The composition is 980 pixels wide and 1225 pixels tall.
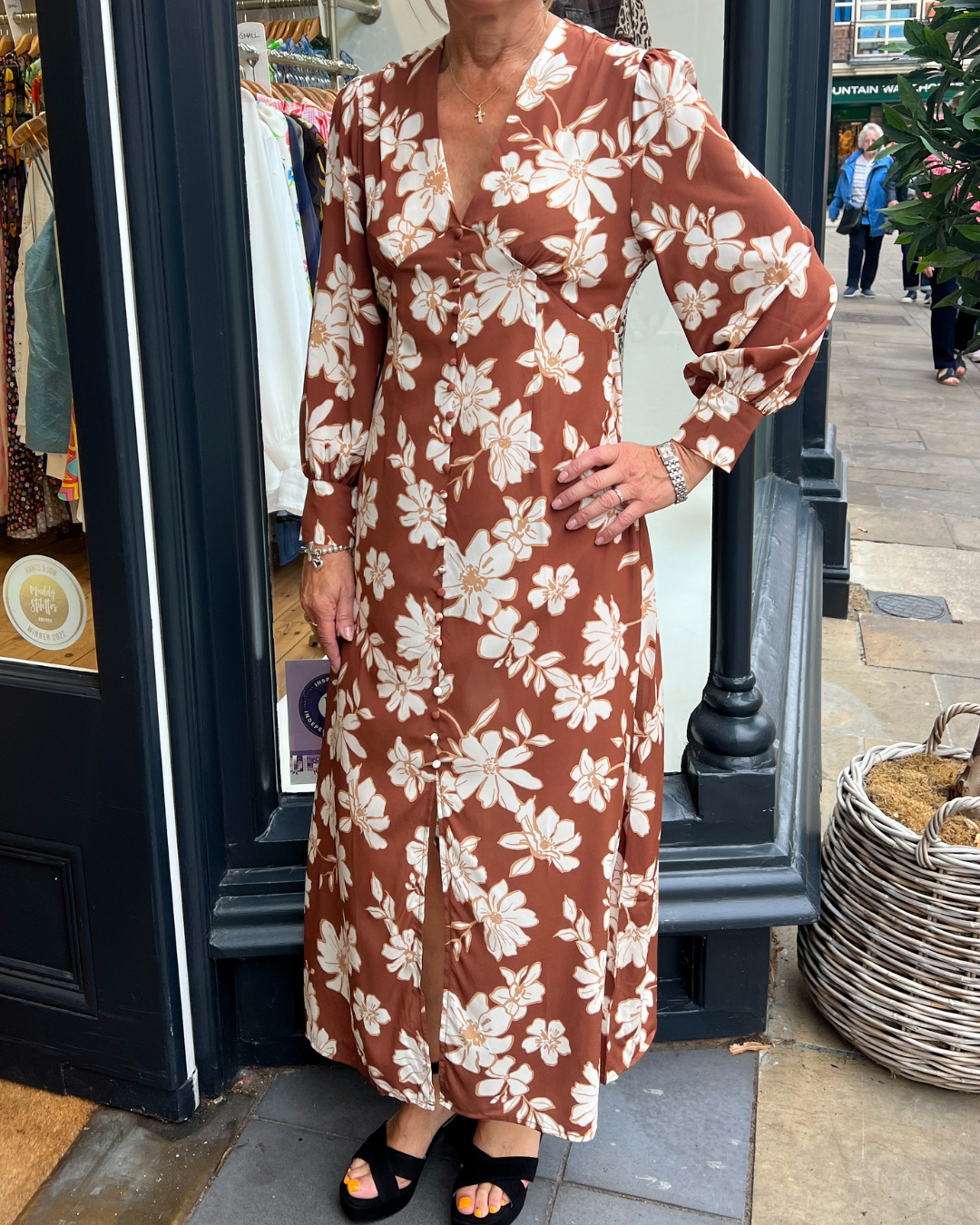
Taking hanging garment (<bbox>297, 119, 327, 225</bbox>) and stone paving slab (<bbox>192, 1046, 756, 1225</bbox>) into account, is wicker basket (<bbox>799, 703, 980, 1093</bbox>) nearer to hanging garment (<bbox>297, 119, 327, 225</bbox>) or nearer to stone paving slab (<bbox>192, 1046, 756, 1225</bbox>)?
stone paving slab (<bbox>192, 1046, 756, 1225</bbox>)

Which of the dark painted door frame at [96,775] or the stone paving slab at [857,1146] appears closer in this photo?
the dark painted door frame at [96,775]

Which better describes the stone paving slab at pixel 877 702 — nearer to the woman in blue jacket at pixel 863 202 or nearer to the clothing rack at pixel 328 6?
the clothing rack at pixel 328 6

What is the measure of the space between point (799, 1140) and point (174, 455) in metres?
1.61

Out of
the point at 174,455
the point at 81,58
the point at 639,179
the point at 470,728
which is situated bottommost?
the point at 470,728

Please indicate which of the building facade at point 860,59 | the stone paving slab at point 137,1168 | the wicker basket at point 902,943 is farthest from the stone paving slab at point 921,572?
the building facade at point 860,59

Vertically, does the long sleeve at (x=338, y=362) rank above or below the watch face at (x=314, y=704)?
above

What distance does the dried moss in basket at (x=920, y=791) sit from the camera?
7.09 ft

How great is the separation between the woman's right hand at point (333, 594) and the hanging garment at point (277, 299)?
42.8 inches

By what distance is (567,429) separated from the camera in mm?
1590

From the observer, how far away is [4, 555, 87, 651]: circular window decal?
2.00m

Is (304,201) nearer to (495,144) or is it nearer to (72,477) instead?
(72,477)

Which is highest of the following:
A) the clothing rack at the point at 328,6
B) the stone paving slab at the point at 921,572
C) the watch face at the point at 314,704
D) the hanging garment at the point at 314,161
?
the clothing rack at the point at 328,6

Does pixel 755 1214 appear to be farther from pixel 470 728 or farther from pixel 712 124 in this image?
pixel 712 124

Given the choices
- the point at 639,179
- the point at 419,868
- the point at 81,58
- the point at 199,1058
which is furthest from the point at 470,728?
the point at 81,58
